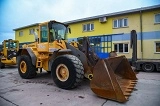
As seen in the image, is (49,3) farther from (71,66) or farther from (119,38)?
(119,38)

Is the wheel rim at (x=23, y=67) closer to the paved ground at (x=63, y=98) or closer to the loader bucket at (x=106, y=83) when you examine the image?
the paved ground at (x=63, y=98)

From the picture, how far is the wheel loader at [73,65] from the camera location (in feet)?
13.8

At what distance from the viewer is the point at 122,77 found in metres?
6.26

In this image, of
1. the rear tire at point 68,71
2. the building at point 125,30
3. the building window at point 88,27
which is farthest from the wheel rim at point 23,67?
the building window at point 88,27

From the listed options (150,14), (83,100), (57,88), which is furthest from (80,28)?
(83,100)

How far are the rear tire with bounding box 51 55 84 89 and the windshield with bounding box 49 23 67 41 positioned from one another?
4.45 ft

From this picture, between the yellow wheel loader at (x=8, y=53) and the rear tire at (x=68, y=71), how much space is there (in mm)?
7613

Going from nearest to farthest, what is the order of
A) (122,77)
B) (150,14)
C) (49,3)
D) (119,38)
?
(49,3)
(122,77)
(150,14)
(119,38)

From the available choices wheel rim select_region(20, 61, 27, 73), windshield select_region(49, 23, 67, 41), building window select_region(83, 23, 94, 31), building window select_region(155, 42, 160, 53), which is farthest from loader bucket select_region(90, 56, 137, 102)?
building window select_region(83, 23, 94, 31)

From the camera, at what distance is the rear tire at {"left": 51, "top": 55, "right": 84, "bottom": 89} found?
4.91 metres

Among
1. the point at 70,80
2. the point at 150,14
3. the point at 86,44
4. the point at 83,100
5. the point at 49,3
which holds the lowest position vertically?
the point at 83,100

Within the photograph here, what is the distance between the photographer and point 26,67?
7145 millimetres

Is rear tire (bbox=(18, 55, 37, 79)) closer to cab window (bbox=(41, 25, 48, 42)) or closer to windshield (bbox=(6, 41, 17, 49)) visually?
cab window (bbox=(41, 25, 48, 42))

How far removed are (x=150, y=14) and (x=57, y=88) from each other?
11.8 metres
